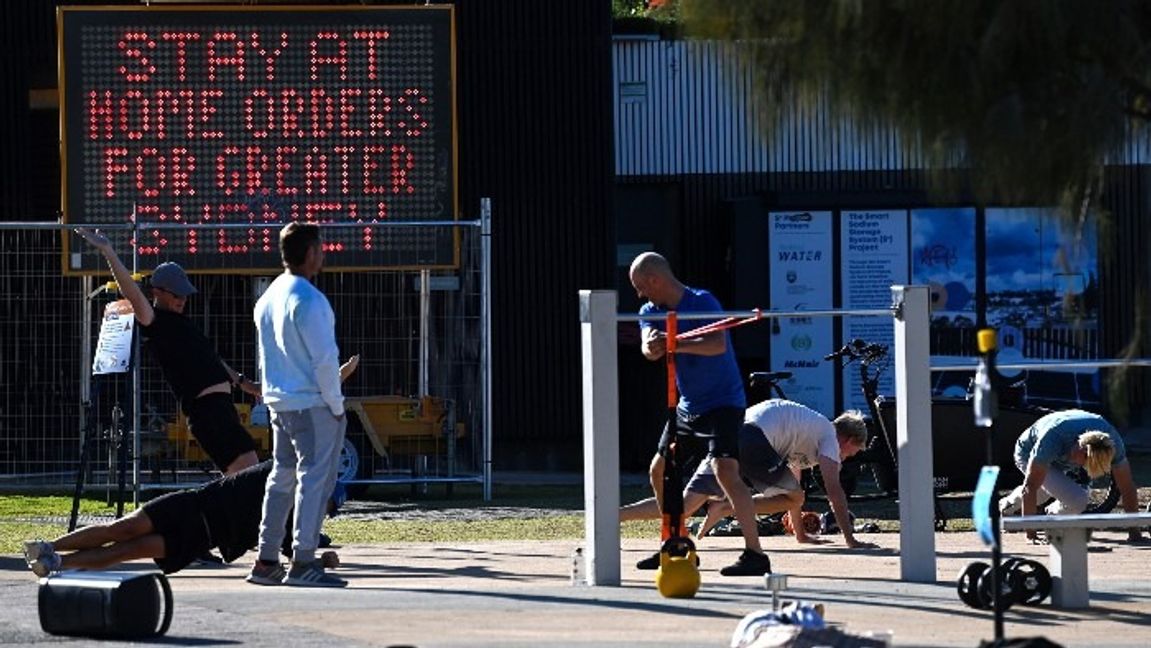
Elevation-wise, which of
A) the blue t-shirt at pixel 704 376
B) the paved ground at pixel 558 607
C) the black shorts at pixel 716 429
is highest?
the blue t-shirt at pixel 704 376

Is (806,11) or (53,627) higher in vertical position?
(806,11)

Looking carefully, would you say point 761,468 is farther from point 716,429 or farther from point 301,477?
point 301,477

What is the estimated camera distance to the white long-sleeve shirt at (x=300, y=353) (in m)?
10.4

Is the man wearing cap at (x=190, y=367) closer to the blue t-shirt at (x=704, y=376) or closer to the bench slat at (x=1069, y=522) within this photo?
the blue t-shirt at (x=704, y=376)

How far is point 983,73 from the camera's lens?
6938mm

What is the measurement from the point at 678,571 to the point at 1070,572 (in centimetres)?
185

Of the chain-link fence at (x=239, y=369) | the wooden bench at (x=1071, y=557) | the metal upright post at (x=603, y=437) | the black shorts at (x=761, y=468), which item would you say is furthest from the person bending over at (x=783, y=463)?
the chain-link fence at (x=239, y=369)

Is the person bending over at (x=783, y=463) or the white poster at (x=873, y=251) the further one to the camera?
the white poster at (x=873, y=251)

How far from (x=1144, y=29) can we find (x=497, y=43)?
15.6 meters

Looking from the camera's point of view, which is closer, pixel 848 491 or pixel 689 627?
pixel 689 627

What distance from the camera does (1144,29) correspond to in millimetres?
6977

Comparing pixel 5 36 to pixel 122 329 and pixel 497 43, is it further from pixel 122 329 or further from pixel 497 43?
pixel 122 329

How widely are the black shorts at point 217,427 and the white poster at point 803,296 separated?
11.1m

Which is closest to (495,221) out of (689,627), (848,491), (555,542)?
(848,491)
